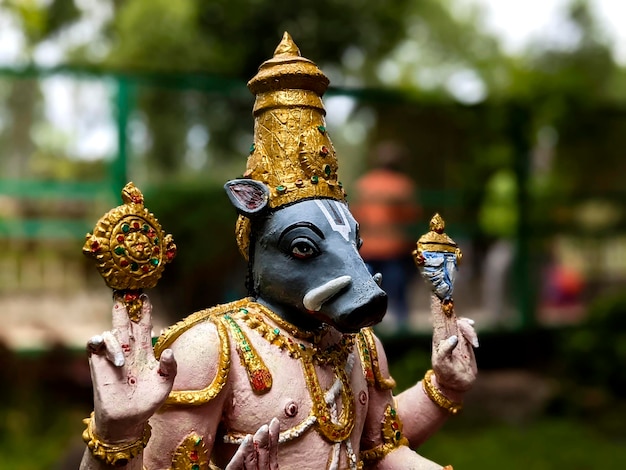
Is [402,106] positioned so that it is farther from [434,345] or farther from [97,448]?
[97,448]

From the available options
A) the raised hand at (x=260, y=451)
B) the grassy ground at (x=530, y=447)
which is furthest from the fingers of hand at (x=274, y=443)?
the grassy ground at (x=530, y=447)

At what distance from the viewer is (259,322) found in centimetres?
191

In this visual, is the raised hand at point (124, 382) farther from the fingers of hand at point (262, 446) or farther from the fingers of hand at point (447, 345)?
the fingers of hand at point (447, 345)

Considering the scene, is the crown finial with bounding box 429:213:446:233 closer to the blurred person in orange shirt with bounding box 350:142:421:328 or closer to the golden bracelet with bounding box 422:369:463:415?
the golden bracelet with bounding box 422:369:463:415

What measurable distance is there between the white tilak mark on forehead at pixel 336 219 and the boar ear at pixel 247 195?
134mm

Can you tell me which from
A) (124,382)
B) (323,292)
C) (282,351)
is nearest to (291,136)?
(323,292)

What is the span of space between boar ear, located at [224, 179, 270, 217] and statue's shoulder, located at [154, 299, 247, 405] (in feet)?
0.92

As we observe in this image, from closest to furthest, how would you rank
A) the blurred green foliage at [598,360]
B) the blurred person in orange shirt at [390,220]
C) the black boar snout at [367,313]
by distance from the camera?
the black boar snout at [367,313] < the blurred person in orange shirt at [390,220] < the blurred green foliage at [598,360]

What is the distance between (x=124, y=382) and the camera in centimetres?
155

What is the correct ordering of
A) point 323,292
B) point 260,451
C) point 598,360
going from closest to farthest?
1. point 260,451
2. point 323,292
3. point 598,360

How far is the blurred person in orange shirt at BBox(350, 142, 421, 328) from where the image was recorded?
19.6 feet

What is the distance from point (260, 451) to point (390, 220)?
4.55 metres

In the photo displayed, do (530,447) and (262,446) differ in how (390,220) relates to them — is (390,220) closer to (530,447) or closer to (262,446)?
(530,447)

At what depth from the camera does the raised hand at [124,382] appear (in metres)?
1.54
